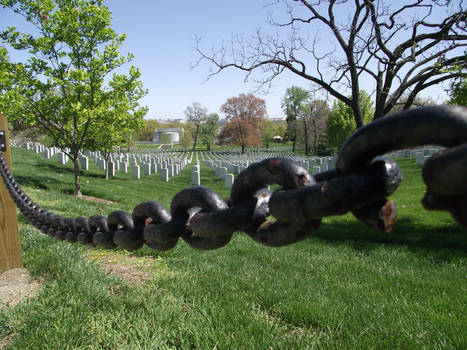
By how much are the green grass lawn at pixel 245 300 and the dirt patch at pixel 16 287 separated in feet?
0.45

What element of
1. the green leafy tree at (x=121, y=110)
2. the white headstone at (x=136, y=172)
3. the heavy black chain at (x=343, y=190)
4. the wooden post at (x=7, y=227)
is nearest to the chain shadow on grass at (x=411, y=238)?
the wooden post at (x=7, y=227)

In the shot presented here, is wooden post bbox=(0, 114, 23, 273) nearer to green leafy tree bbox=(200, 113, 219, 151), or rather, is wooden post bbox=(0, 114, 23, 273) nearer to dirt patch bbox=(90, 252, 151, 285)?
dirt patch bbox=(90, 252, 151, 285)

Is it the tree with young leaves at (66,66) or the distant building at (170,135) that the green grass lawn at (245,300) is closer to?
the tree with young leaves at (66,66)

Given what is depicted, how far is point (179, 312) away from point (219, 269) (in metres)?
1.36

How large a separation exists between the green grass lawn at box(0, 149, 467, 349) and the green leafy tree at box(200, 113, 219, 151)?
86486mm

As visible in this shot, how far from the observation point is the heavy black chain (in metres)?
0.67

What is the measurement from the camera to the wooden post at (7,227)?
384 centimetres

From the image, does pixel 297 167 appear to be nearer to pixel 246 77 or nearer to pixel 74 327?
pixel 74 327

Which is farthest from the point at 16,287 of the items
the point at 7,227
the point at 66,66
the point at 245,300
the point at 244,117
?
the point at 244,117

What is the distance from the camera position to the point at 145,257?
190 inches

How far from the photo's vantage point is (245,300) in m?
3.28

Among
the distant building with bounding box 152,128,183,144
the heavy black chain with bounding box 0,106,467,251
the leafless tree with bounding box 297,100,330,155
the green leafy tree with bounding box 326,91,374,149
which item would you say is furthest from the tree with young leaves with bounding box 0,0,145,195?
the distant building with bounding box 152,128,183,144

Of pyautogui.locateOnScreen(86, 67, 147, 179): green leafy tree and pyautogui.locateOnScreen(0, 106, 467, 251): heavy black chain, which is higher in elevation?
pyautogui.locateOnScreen(86, 67, 147, 179): green leafy tree

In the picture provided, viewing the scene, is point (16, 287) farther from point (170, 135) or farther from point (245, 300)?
point (170, 135)
